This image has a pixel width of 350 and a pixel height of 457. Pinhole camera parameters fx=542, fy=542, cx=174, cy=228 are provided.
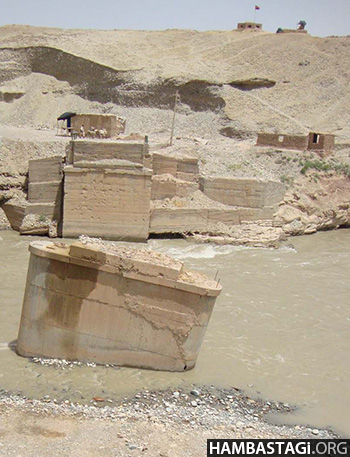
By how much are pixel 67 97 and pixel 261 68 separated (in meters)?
11.7

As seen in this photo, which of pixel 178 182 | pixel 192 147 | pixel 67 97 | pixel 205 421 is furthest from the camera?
pixel 67 97

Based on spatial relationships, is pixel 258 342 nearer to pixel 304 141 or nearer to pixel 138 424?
pixel 138 424

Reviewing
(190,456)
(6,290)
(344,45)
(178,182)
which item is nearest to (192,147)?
(178,182)

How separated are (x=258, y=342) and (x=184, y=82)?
936 inches

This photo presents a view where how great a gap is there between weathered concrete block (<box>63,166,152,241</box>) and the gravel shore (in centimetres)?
906

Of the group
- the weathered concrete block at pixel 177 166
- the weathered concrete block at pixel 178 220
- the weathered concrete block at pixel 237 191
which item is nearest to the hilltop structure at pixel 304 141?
the weathered concrete block at pixel 237 191

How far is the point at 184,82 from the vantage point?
30578 millimetres

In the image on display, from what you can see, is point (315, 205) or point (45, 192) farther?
point (315, 205)

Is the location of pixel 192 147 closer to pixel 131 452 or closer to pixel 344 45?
pixel 131 452

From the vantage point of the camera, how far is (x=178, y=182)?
16984 millimetres

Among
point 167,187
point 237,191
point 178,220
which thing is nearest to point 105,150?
point 167,187

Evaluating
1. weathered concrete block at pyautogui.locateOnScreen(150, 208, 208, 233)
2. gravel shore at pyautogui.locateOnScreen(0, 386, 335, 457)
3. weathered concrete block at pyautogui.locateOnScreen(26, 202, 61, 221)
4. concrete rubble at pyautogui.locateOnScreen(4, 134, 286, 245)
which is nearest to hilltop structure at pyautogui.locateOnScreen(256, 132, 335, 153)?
concrete rubble at pyautogui.locateOnScreen(4, 134, 286, 245)

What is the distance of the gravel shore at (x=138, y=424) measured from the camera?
567cm

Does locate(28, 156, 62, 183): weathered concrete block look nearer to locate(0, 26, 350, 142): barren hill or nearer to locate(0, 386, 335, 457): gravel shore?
locate(0, 386, 335, 457): gravel shore
